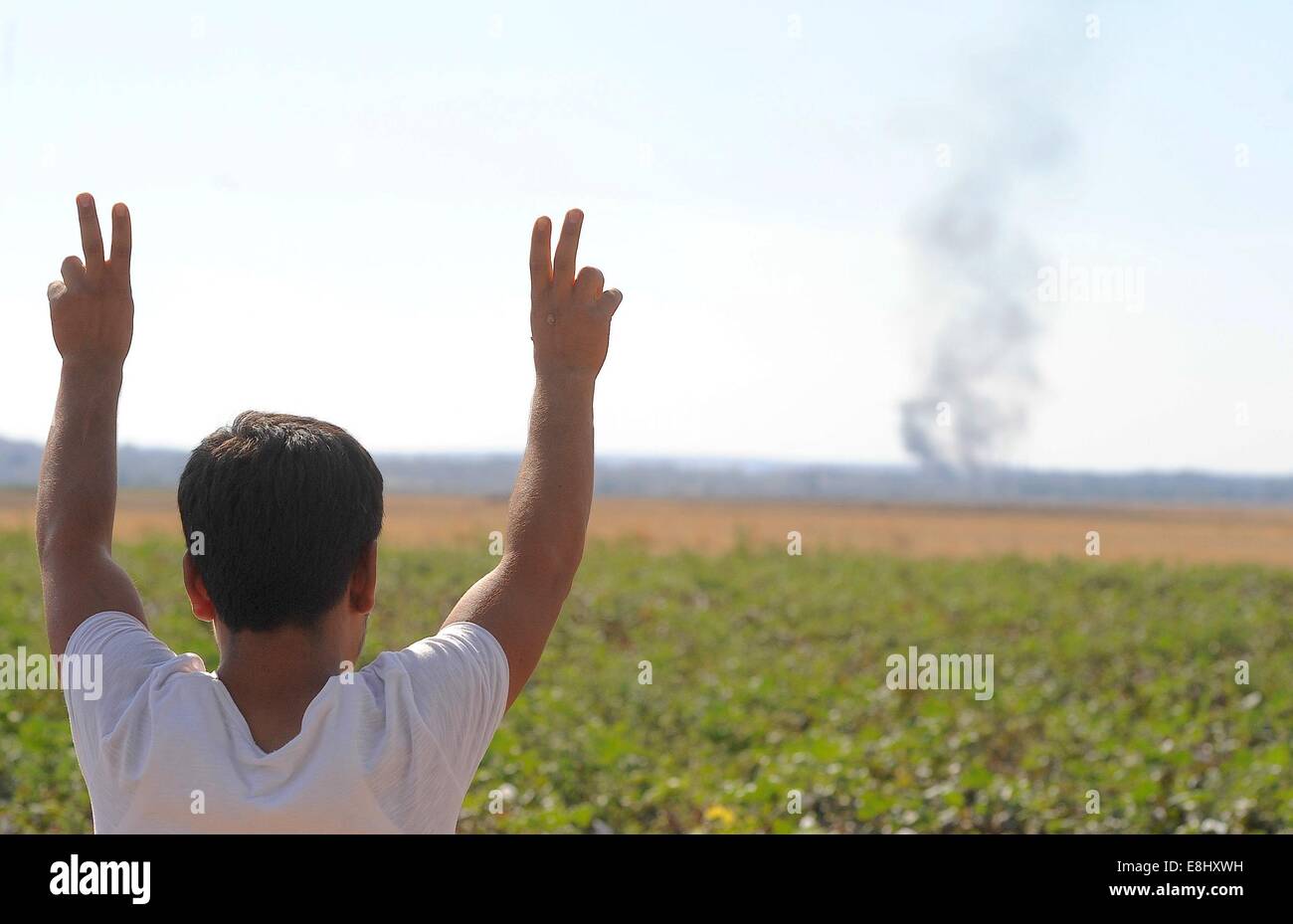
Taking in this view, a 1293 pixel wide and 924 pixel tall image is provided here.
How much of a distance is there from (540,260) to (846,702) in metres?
6.54

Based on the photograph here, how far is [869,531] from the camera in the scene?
43.9 metres

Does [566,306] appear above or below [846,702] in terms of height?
above

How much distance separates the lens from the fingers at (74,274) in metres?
1.73

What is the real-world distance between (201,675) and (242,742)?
0.38 ft

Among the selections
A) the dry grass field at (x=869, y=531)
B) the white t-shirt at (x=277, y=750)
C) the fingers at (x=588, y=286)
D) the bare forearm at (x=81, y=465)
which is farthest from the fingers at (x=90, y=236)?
the dry grass field at (x=869, y=531)

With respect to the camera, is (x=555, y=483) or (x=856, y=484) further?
(x=856, y=484)

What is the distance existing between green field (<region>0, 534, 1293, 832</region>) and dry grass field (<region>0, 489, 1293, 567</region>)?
2262 mm

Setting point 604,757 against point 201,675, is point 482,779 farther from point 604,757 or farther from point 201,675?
point 201,675

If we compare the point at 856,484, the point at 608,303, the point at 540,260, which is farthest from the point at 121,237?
the point at 856,484

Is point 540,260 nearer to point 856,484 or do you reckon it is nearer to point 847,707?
point 847,707

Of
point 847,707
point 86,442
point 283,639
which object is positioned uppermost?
point 86,442

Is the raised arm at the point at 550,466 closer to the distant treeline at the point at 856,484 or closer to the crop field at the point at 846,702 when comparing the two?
the crop field at the point at 846,702

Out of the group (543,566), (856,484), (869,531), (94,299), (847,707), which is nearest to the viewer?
(543,566)
